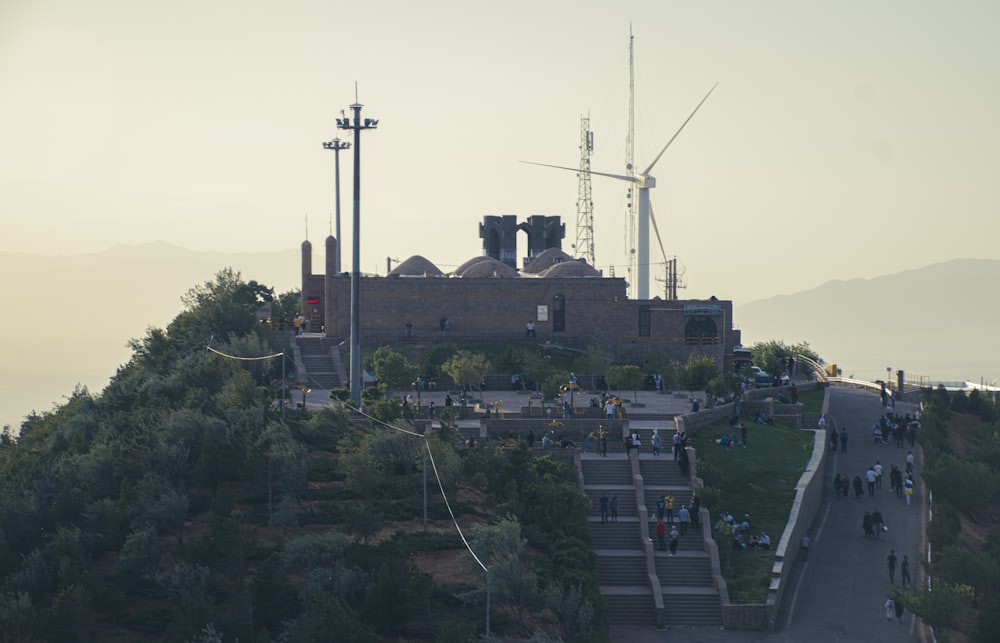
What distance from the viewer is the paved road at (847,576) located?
137 feet

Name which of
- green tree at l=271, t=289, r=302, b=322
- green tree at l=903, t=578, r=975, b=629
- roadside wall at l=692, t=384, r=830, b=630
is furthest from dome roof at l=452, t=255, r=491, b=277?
green tree at l=903, t=578, r=975, b=629

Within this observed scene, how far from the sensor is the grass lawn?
44375 mm

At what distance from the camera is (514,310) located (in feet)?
252

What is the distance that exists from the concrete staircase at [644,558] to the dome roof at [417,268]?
32.1 meters

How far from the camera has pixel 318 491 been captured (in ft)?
151

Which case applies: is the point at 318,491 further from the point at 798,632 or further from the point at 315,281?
the point at 315,281

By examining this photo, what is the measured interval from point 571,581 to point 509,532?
245 centimetres

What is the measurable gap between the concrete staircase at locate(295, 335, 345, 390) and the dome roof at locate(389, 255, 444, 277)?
9.34m

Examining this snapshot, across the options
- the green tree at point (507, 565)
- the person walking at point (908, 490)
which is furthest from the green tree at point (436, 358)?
the green tree at point (507, 565)

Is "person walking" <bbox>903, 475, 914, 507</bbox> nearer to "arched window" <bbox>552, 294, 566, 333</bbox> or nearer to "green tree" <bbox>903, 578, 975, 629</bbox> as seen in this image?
"green tree" <bbox>903, 578, 975, 629</bbox>

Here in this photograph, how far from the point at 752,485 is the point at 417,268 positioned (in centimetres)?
3544

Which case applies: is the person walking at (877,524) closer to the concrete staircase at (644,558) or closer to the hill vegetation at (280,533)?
the concrete staircase at (644,558)

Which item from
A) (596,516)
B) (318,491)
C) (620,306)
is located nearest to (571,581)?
(596,516)

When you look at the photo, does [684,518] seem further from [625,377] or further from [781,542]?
[625,377]
